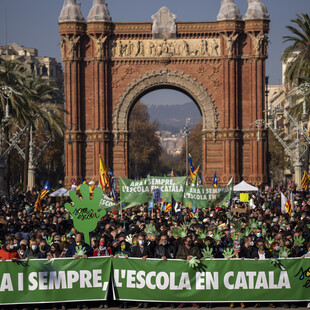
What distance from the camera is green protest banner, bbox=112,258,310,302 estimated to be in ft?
57.2

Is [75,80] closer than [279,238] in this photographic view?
No

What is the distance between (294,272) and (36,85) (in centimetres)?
4212

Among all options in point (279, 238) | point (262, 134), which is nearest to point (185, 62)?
point (262, 134)

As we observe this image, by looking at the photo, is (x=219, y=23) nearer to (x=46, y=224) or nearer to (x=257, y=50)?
(x=257, y=50)

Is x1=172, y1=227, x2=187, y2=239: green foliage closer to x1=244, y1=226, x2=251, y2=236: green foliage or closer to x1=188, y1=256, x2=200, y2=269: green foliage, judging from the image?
x1=244, y1=226, x2=251, y2=236: green foliage

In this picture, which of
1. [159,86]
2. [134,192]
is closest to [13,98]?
[134,192]

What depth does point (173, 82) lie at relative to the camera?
59.1 meters

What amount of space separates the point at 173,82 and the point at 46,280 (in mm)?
42875

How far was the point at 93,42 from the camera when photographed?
2319 inches

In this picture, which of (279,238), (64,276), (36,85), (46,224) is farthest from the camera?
(36,85)

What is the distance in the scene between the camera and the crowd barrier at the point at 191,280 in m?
17.4

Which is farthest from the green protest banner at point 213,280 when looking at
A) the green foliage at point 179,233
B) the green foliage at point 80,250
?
the green foliage at point 179,233

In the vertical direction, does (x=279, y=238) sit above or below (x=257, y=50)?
below

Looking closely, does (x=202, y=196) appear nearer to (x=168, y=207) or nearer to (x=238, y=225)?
(x=168, y=207)
